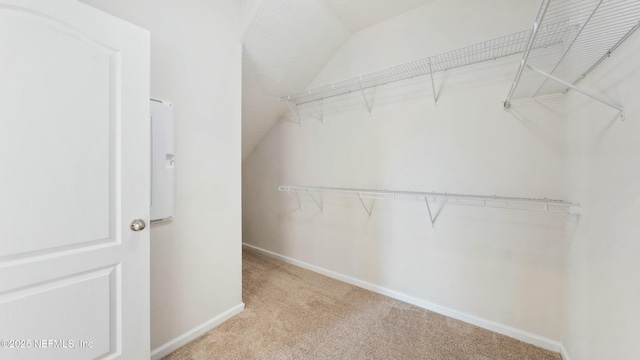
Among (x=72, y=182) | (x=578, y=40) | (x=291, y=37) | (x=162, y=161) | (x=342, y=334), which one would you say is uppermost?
(x=291, y=37)

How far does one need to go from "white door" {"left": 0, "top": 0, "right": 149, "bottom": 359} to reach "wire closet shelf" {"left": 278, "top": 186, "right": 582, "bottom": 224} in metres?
1.67

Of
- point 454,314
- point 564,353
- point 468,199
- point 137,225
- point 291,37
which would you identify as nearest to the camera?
point 137,225

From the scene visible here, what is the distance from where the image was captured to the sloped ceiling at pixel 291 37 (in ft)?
6.33

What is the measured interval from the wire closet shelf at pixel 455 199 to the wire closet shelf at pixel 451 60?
2.98 feet

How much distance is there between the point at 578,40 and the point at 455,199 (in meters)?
1.09

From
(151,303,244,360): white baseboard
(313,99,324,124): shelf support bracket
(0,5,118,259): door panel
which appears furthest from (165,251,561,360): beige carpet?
(313,99,324,124): shelf support bracket

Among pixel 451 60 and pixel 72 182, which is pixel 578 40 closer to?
pixel 451 60

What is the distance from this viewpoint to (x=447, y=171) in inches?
75.0

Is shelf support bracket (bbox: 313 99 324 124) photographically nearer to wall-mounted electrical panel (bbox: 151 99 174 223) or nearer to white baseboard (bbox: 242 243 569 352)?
wall-mounted electrical panel (bbox: 151 99 174 223)

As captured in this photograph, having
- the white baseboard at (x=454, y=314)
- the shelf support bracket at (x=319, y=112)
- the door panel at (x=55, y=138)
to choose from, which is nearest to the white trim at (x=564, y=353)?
the white baseboard at (x=454, y=314)

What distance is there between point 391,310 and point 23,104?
8.15 feet

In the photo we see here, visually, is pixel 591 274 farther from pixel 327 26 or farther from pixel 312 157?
pixel 327 26

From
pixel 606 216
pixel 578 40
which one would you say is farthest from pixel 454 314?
pixel 578 40

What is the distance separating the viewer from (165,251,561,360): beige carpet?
5.09ft
